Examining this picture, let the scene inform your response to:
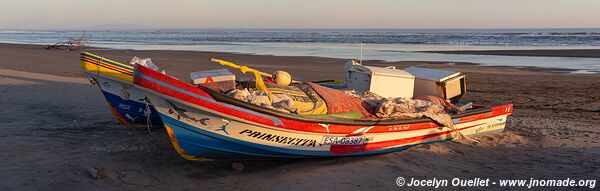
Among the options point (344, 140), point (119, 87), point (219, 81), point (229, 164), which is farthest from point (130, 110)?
point (344, 140)

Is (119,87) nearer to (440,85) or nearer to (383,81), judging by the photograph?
(383,81)

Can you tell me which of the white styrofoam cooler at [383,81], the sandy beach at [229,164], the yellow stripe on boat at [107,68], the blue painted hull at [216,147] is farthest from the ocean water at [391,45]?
the blue painted hull at [216,147]

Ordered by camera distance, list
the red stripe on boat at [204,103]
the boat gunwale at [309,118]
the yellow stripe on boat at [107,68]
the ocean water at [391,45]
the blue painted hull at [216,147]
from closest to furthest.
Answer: the red stripe on boat at [204,103] → the boat gunwale at [309,118] → the blue painted hull at [216,147] → the yellow stripe on boat at [107,68] → the ocean water at [391,45]

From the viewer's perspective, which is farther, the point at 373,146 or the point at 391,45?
the point at 391,45

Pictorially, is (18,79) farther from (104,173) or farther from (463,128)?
(463,128)

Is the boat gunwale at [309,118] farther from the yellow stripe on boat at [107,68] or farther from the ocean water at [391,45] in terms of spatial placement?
the ocean water at [391,45]

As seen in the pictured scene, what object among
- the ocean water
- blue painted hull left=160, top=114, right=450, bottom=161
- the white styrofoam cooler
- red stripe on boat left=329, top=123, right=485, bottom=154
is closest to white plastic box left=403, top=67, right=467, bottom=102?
the white styrofoam cooler

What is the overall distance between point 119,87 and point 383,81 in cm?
424

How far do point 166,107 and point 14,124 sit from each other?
174 inches

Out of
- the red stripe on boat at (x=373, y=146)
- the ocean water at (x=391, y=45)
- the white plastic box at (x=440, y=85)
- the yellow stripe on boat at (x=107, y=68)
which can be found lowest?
the ocean water at (x=391, y=45)

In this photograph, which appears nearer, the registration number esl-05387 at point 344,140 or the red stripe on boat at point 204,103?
the red stripe on boat at point 204,103

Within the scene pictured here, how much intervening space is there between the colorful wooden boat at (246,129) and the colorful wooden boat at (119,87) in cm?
264

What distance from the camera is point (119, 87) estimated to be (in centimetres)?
825

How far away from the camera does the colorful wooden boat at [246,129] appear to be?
5445 millimetres
